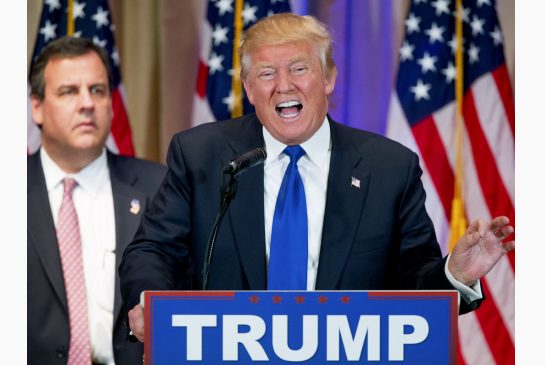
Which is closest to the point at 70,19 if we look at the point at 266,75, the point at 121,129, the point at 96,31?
the point at 96,31

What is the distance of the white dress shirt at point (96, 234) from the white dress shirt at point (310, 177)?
1.08 metres

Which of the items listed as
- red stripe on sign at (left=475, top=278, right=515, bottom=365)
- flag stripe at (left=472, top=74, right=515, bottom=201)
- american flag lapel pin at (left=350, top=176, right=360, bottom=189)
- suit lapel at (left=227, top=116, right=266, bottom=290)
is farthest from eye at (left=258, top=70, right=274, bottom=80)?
red stripe on sign at (left=475, top=278, right=515, bottom=365)

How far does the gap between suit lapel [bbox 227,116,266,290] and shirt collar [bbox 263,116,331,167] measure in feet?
0.21

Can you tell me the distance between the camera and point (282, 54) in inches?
101

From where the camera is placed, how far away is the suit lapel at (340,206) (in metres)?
2.40

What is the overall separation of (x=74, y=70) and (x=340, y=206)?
1.55 m

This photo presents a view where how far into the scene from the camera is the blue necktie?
2.40m

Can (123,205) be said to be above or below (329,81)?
below

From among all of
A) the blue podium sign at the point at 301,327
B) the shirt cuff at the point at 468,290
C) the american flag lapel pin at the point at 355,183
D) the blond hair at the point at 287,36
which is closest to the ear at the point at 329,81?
the blond hair at the point at 287,36

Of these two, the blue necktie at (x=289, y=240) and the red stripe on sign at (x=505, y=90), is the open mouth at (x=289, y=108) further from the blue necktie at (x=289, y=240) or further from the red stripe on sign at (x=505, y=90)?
the red stripe on sign at (x=505, y=90)

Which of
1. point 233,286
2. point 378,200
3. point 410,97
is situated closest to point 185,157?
point 233,286

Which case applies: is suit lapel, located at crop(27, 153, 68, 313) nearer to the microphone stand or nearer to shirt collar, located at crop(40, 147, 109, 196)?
shirt collar, located at crop(40, 147, 109, 196)

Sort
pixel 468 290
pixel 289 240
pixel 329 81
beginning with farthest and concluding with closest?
pixel 329 81, pixel 289 240, pixel 468 290

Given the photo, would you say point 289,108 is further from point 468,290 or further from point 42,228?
point 42,228
